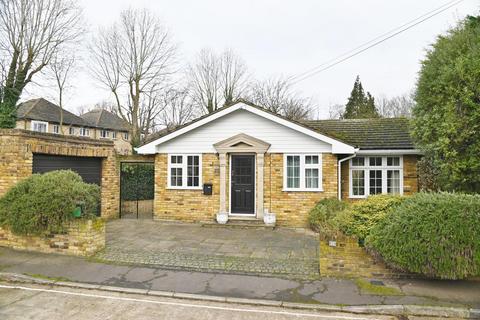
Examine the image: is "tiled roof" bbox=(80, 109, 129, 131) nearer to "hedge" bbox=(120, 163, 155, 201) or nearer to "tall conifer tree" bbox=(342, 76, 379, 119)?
"hedge" bbox=(120, 163, 155, 201)

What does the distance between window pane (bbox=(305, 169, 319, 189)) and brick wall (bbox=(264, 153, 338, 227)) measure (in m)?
0.26

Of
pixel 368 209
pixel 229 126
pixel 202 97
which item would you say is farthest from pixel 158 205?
pixel 202 97

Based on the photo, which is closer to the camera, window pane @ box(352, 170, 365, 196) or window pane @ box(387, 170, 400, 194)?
window pane @ box(387, 170, 400, 194)

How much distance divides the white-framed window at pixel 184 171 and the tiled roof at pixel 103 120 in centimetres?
3048

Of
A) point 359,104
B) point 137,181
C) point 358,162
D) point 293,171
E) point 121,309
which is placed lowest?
point 121,309

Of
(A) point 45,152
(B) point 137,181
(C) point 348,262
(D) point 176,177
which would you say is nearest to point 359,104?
(B) point 137,181

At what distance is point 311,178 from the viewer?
11820mm

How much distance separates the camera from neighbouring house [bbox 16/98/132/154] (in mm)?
31245

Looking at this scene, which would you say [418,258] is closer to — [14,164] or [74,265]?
[74,265]

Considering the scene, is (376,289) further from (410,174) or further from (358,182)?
(410,174)

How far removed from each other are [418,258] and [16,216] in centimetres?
835

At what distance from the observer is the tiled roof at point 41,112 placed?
103 ft

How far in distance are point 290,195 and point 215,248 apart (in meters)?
4.34

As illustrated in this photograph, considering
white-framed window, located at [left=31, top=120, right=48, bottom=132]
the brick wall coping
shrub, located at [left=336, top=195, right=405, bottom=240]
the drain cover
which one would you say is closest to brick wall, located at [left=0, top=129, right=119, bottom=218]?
the brick wall coping
